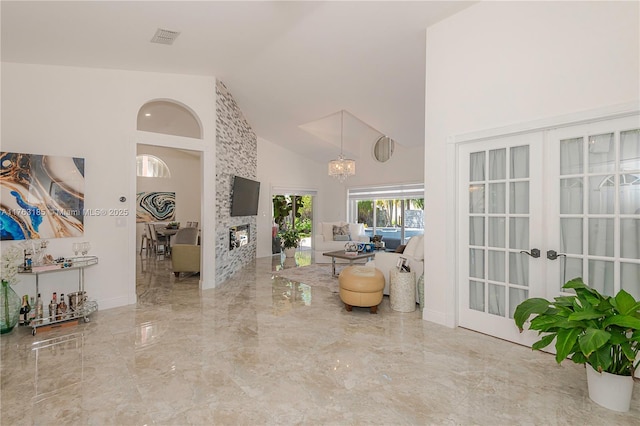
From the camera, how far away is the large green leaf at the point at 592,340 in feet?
6.11

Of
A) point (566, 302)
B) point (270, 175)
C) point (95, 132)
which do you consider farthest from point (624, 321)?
point (270, 175)

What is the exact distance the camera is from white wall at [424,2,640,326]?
8.43 feet

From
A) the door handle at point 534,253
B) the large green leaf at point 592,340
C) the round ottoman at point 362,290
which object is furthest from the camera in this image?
the round ottoman at point 362,290

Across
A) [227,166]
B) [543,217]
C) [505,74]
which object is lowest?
[543,217]

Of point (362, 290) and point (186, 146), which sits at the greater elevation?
point (186, 146)

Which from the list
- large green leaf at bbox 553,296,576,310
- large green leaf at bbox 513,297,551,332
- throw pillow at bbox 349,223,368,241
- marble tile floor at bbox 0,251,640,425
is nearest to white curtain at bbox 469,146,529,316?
marble tile floor at bbox 0,251,640,425

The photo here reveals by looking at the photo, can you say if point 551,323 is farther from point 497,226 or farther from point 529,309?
point 497,226

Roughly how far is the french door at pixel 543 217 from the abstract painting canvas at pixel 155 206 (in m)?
8.74

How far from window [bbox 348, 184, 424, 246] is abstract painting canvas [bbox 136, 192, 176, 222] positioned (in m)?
5.58

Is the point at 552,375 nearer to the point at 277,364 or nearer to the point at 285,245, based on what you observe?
the point at 277,364

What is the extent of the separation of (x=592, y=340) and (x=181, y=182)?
33.4ft

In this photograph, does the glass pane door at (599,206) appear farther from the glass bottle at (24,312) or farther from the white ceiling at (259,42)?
the glass bottle at (24,312)

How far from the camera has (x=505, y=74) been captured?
3.13 m

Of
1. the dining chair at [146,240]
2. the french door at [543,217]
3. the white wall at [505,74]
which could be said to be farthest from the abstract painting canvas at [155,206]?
the french door at [543,217]
